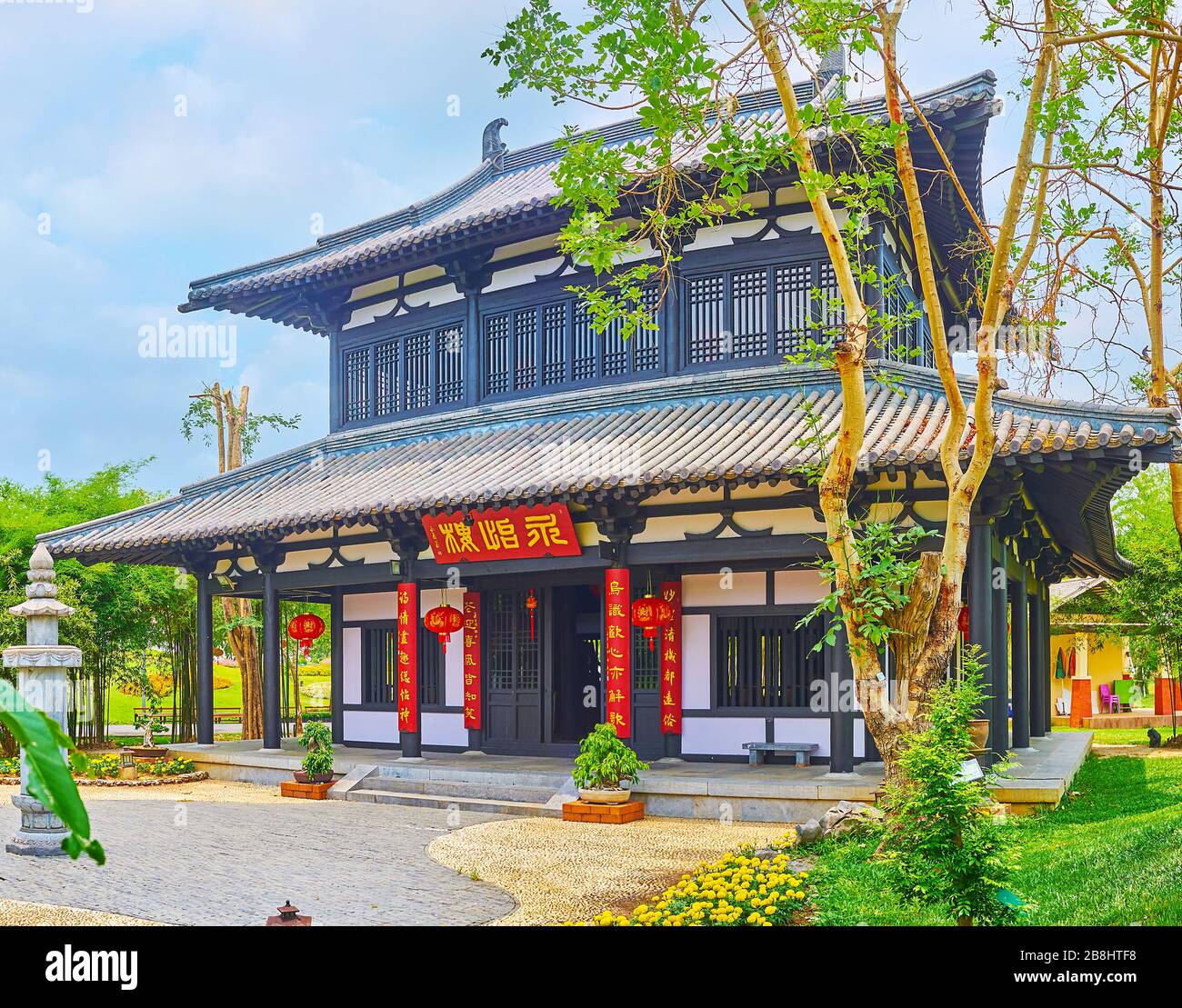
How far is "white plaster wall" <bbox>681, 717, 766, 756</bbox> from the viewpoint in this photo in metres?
12.4

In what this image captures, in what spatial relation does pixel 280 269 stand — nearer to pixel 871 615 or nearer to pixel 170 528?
pixel 170 528

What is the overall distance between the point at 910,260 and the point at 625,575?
5.60 meters

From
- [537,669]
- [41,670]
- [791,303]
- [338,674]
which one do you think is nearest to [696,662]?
[537,669]

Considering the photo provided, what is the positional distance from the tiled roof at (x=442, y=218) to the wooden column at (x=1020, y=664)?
16.5ft

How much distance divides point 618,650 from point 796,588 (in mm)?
2036

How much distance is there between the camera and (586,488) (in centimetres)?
1091

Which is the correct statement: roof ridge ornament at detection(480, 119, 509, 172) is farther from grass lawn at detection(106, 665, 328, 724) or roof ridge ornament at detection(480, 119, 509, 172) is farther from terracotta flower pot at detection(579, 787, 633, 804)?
grass lawn at detection(106, 665, 328, 724)

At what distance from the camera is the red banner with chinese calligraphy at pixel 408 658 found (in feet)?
44.4

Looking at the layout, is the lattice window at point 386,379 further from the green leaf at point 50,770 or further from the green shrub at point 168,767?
the green leaf at point 50,770

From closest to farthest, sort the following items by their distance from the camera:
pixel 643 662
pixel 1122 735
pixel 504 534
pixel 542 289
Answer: pixel 504 534 → pixel 643 662 → pixel 542 289 → pixel 1122 735

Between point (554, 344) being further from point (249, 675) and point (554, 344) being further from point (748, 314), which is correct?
point (249, 675)

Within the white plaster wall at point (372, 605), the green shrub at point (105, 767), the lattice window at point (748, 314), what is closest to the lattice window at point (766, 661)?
the lattice window at point (748, 314)

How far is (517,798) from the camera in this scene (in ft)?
39.4
